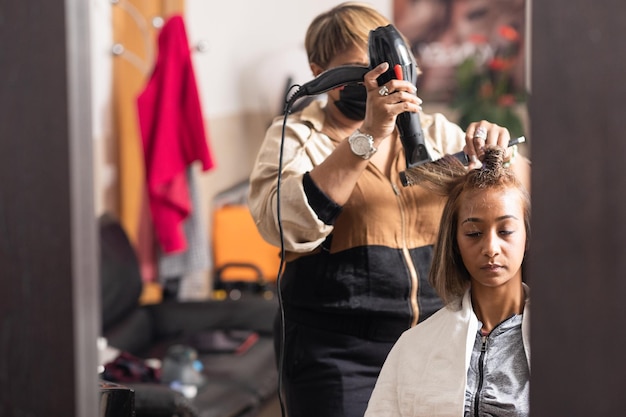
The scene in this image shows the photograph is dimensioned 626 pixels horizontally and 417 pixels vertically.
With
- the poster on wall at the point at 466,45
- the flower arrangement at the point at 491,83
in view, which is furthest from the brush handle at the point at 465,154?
the poster on wall at the point at 466,45

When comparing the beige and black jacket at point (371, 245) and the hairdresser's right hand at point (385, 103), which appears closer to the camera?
the hairdresser's right hand at point (385, 103)

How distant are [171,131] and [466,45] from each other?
1901 mm

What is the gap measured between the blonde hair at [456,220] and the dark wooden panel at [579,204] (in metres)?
0.60

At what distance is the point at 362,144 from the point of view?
1.64 metres

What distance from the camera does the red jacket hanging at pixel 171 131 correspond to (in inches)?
168

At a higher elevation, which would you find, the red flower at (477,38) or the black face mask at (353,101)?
the red flower at (477,38)

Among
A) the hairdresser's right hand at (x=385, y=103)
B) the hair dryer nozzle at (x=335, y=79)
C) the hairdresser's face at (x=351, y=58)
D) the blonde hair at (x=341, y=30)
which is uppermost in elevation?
the blonde hair at (x=341, y=30)

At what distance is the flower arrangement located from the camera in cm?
498

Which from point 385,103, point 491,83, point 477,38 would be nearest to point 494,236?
point 385,103

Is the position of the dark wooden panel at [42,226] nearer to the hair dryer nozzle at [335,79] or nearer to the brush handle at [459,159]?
the hair dryer nozzle at [335,79]

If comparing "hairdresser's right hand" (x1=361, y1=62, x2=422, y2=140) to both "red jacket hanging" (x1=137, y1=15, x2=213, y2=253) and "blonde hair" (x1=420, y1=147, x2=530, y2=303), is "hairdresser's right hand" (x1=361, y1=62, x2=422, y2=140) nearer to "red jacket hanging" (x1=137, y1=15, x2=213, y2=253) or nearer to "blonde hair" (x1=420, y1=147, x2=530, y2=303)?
"blonde hair" (x1=420, y1=147, x2=530, y2=303)

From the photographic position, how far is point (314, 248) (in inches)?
70.8

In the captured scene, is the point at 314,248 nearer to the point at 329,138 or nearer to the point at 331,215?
the point at 331,215

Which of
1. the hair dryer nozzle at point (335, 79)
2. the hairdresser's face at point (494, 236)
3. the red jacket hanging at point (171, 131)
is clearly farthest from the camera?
the red jacket hanging at point (171, 131)
